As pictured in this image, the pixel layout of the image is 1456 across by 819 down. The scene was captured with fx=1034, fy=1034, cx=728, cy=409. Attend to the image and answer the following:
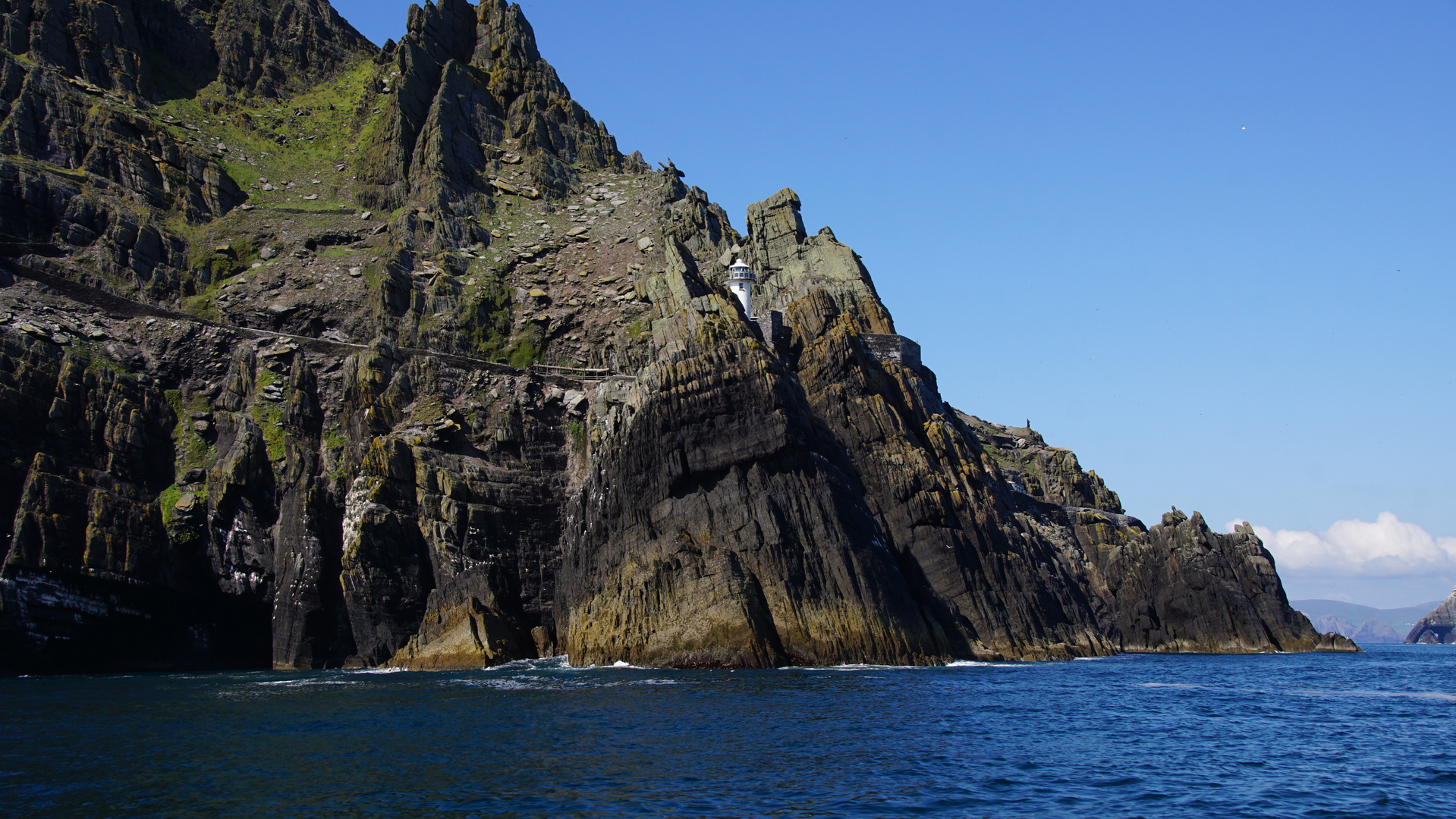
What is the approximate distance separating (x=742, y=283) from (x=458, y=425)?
31645 mm

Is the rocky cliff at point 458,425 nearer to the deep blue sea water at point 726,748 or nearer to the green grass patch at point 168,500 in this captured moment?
the green grass patch at point 168,500

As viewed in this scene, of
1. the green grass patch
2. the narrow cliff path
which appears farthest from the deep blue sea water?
the narrow cliff path

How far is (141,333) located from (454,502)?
31969mm

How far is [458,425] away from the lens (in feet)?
251

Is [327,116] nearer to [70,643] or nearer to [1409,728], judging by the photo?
[70,643]

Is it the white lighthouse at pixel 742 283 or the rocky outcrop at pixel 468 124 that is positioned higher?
the rocky outcrop at pixel 468 124

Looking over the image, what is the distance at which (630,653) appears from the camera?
190ft

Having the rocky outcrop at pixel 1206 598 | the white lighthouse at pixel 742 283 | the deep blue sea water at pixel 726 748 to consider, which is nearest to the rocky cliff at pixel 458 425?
the rocky outcrop at pixel 1206 598

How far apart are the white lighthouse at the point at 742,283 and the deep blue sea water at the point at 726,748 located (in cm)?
4877

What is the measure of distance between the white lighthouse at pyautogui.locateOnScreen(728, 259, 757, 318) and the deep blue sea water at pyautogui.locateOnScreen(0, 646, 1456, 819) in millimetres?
48766

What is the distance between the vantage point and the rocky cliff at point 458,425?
61.5 metres

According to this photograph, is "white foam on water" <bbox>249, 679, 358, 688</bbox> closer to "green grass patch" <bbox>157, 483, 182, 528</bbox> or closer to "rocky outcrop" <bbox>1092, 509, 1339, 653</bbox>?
"green grass patch" <bbox>157, 483, 182, 528</bbox>

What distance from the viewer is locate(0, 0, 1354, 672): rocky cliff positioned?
6153 cm

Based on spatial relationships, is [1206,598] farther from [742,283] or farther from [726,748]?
[726,748]
